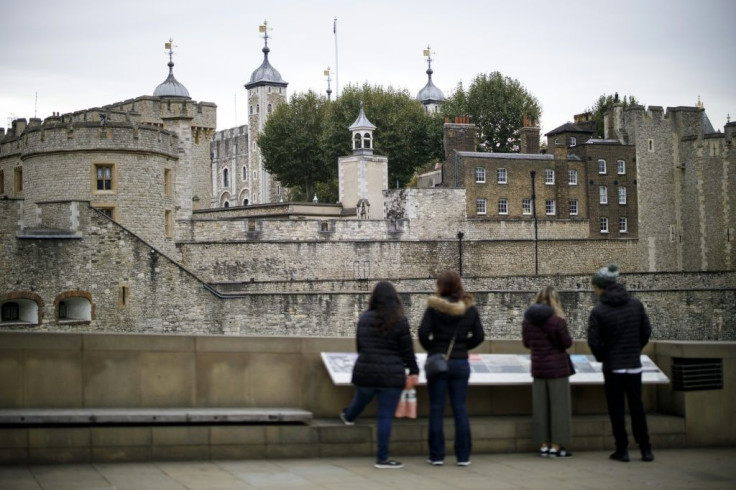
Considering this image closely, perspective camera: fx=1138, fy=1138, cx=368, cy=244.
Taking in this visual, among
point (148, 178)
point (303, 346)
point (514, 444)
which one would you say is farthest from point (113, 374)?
point (148, 178)

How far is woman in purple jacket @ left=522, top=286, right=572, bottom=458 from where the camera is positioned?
37.4 feet

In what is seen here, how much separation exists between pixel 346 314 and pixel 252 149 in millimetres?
83866

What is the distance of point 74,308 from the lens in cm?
3338

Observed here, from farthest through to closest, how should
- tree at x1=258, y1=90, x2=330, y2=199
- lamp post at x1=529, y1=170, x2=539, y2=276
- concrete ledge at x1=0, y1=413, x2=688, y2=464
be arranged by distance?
tree at x1=258, y1=90, x2=330, y2=199, lamp post at x1=529, y1=170, x2=539, y2=276, concrete ledge at x1=0, y1=413, x2=688, y2=464

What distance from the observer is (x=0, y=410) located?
10.8 metres

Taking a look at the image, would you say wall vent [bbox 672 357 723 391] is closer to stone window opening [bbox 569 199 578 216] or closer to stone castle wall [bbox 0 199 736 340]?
stone castle wall [bbox 0 199 736 340]

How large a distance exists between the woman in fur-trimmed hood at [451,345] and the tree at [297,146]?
6754 centimetres

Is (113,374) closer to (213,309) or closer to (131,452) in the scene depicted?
(131,452)

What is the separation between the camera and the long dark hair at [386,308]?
35.1 feet

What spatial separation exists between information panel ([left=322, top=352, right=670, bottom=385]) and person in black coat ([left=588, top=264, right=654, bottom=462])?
80cm

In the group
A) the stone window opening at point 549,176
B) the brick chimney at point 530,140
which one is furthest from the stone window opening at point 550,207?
the brick chimney at point 530,140

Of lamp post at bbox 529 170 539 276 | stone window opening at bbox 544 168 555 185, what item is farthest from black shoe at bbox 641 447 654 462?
stone window opening at bbox 544 168 555 185

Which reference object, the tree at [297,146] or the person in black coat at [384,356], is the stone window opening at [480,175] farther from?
the person in black coat at [384,356]

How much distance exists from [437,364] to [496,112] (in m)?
65.1
